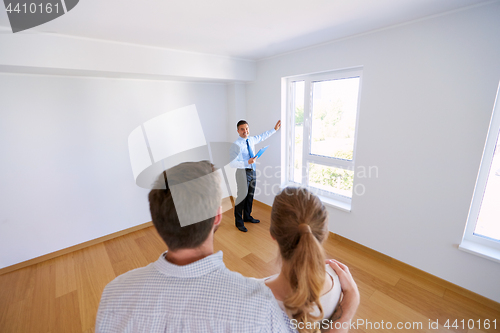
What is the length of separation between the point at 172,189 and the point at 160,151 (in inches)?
105

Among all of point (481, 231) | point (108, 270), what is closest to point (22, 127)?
point (108, 270)

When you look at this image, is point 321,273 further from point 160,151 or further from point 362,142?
point 160,151

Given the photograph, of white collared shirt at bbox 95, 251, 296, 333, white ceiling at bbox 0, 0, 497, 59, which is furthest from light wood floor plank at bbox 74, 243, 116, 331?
white ceiling at bbox 0, 0, 497, 59

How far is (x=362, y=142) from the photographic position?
2.42 metres

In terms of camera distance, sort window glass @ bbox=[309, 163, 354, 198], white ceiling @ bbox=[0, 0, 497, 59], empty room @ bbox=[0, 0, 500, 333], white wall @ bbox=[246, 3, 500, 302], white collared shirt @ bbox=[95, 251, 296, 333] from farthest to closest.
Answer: window glass @ bbox=[309, 163, 354, 198], white wall @ bbox=[246, 3, 500, 302], white ceiling @ bbox=[0, 0, 497, 59], empty room @ bbox=[0, 0, 500, 333], white collared shirt @ bbox=[95, 251, 296, 333]

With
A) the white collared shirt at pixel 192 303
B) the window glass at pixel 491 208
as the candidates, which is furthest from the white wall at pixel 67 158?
the window glass at pixel 491 208

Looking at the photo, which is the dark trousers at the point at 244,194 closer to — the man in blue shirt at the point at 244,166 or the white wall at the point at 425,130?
the man in blue shirt at the point at 244,166

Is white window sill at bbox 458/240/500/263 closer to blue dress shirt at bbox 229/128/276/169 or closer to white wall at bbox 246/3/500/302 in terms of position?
white wall at bbox 246/3/500/302

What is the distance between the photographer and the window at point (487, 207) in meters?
1.75

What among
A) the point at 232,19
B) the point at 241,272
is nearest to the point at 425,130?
the point at 232,19

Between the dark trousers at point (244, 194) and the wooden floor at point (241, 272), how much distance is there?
322 mm

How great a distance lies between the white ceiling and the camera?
1.56 metres

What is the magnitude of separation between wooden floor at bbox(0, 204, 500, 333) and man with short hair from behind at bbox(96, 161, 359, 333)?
1591mm

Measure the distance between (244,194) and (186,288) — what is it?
266 cm
